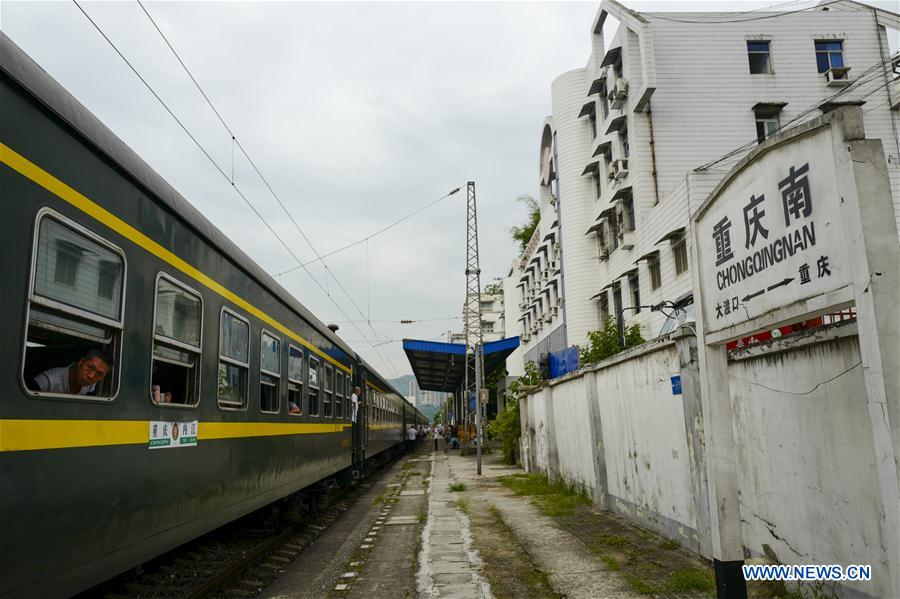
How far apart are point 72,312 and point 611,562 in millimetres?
5377

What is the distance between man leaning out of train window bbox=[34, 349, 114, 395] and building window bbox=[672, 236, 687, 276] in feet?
53.0

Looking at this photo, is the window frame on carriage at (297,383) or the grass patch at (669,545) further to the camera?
the window frame on carriage at (297,383)

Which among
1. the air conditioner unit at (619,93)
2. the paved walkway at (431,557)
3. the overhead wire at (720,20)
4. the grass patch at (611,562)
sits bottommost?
the paved walkway at (431,557)

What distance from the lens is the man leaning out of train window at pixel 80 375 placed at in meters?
3.35

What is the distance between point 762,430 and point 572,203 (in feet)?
69.6

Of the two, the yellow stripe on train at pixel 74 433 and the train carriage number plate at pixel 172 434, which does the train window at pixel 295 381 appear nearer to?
the yellow stripe on train at pixel 74 433

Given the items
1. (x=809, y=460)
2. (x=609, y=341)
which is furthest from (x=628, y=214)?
(x=809, y=460)

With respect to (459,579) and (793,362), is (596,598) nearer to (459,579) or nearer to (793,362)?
(459,579)

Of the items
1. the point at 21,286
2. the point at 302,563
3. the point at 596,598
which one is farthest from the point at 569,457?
the point at 21,286

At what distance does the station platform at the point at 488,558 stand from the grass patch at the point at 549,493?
0.14 metres

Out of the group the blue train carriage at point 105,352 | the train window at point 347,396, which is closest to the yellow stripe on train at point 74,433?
the blue train carriage at point 105,352

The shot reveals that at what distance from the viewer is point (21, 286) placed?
10.1ft

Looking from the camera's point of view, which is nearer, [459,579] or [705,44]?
[459,579]

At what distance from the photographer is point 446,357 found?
31000 mm
